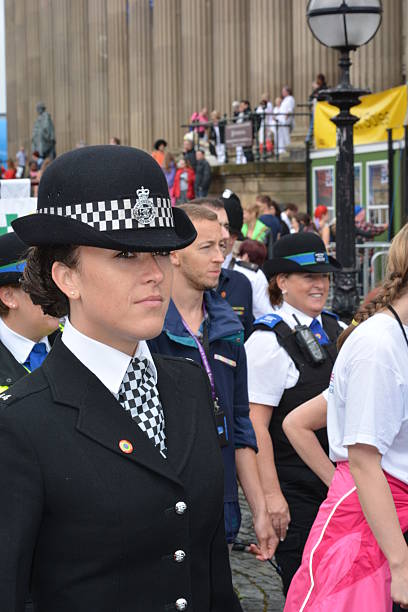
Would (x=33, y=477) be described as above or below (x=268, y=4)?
below

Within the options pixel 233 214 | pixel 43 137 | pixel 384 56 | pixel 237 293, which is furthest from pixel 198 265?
pixel 43 137

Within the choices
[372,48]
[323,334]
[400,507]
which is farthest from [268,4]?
[400,507]

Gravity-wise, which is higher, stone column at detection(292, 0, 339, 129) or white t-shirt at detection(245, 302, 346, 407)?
stone column at detection(292, 0, 339, 129)

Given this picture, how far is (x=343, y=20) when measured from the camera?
10.1 meters

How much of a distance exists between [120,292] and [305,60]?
28.3 metres

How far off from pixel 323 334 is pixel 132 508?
3.42 m

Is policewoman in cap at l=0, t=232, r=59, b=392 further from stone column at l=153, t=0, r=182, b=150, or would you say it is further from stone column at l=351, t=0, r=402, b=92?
stone column at l=153, t=0, r=182, b=150

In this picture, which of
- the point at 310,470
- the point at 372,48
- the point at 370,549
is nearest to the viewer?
the point at 370,549

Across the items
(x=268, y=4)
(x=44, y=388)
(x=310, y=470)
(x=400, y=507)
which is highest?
(x=268, y=4)

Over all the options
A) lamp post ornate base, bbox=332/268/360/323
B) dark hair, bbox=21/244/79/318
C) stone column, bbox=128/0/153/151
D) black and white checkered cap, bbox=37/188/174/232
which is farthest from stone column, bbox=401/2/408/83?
black and white checkered cap, bbox=37/188/174/232

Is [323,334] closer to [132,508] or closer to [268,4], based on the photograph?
[132,508]

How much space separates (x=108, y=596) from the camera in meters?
2.48

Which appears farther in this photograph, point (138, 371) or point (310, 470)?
point (310, 470)

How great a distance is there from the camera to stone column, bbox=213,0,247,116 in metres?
34.7
